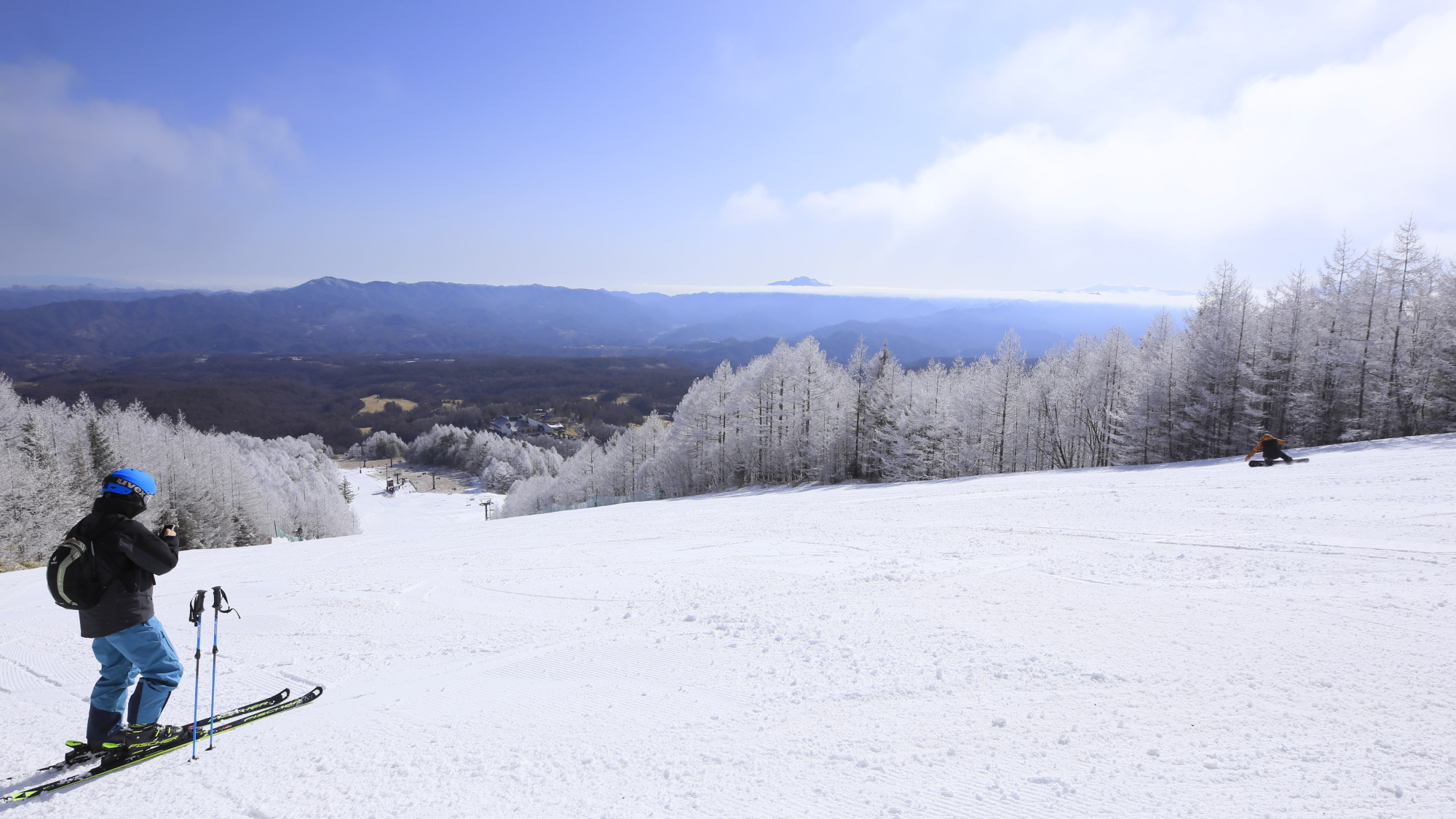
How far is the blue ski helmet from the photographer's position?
4.36 m

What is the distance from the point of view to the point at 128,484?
447 cm

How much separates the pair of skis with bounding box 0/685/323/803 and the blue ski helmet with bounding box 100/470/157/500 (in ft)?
6.13

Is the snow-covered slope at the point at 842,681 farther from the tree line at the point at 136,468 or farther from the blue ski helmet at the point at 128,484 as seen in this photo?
the tree line at the point at 136,468

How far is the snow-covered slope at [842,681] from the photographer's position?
146 inches

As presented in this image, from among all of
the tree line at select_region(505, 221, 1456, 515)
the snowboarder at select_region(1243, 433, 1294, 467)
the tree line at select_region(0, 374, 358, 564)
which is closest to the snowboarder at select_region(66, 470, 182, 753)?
the snowboarder at select_region(1243, 433, 1294, 467)

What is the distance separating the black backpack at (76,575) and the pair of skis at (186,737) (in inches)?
48.7

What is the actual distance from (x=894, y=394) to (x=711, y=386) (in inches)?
596

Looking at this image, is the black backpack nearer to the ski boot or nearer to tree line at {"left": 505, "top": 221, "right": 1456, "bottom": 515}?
the ski boot

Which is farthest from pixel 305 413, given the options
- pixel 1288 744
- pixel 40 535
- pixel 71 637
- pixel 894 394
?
pixel 1288 744

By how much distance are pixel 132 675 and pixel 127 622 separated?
2.59ft

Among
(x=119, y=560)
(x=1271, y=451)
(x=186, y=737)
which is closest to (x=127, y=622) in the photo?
(x=119, y=560)

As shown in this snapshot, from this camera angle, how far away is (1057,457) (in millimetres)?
48281

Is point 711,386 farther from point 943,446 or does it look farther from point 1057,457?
point 1057,457

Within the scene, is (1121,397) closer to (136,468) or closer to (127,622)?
(127,622)
